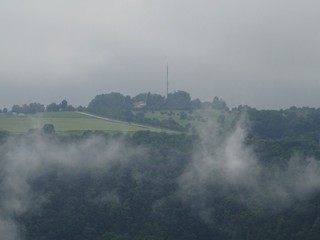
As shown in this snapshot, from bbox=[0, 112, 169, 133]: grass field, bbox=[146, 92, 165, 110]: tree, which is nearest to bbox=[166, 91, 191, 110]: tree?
bbox=[146, 92, 165, 110]: tree

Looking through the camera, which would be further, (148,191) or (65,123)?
(65,123)

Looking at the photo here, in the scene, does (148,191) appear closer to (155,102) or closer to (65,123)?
(65,123)

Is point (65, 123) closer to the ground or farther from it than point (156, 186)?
farther from it

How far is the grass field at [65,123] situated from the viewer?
10918 cm

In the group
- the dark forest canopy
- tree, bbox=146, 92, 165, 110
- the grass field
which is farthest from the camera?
tree, bbox=146, 92, 165, 110

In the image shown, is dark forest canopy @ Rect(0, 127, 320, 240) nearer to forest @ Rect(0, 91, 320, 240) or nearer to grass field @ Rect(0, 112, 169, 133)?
forest @ Rect(0, 91, 320, 240)

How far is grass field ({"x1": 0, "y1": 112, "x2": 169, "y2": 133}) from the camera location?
109175 millimetres

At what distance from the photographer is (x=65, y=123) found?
11612 cm

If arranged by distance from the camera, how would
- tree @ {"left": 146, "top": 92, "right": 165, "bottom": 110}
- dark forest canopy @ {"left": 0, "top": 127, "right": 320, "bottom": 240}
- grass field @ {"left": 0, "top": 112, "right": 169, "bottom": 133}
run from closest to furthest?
dark forest canopy @ {"left": 0, "top": 127, "right": 320, "bottom": 240}, grass field @ {"left": 0, "top": 112, "right": 169, "bottom": 133}, tree @ {"left": 146, "top": 92, "right": 165, "bottom": 110}

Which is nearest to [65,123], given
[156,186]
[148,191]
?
[156,186]

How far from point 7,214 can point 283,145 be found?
33.6 m

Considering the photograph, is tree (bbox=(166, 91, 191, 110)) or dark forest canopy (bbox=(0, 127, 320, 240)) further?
tree (bbox=(166, 91, 191, 110))

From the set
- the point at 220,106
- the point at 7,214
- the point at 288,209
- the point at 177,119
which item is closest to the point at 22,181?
the point at 7,214

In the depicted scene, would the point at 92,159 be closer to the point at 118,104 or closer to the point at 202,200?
the point at 202,200
